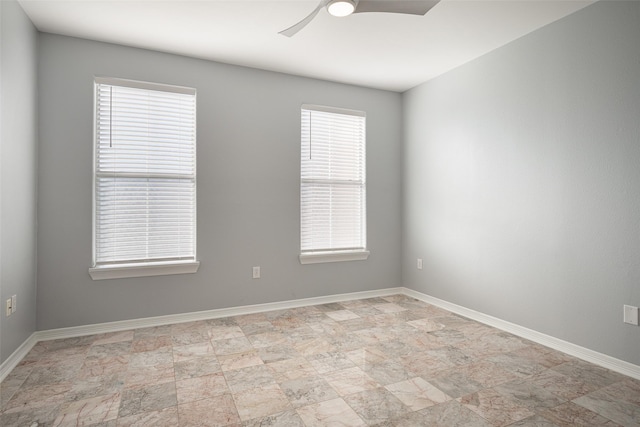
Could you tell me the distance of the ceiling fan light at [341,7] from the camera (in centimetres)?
203

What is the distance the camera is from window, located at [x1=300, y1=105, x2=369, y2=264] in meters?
4.14

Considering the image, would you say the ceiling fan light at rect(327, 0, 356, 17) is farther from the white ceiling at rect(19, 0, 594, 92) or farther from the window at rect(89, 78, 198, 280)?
the window at rect(89, 78, 198, 280)

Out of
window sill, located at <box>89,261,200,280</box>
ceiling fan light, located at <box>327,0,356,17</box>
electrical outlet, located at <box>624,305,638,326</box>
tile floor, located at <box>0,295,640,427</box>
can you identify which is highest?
ceiling fan light, located at <box>327,0,356,17</box>

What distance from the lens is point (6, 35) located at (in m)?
2.39

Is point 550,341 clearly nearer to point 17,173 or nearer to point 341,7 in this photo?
point 341,7

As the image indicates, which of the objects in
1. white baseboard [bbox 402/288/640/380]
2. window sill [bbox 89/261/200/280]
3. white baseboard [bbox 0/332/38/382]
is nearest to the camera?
white baseboard [bbox 0/332/38/382]

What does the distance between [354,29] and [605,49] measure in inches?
72.6

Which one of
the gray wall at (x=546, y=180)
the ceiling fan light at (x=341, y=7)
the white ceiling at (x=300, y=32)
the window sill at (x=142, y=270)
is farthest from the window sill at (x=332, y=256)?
the ceiling fan light at (x=341, y=7)

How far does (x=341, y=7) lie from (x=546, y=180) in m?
2.17

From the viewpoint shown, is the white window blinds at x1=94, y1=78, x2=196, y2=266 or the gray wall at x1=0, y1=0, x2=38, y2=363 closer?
the gray wall at x1=0, y1=0, x2=38, y2=363

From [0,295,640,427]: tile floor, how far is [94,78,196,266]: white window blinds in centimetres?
81

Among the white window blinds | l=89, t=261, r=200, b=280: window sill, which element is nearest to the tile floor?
l=89, t=261, r=200, b=280: window sill

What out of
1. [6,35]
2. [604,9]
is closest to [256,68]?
[6,35]

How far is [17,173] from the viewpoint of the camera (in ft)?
8.56
